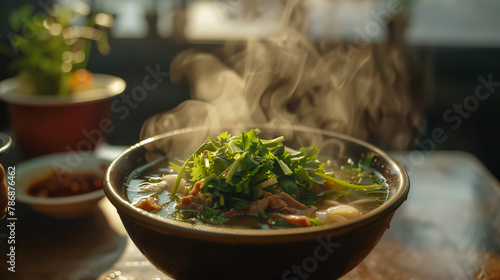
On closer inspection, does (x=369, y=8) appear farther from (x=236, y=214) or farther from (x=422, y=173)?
(x=236, y=214)

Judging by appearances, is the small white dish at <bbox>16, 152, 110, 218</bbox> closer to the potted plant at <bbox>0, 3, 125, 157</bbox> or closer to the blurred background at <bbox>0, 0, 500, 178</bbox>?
the potted plant at <bbox>0, 3, 125, 157</bbox>

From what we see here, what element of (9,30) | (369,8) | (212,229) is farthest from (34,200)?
(369,8)

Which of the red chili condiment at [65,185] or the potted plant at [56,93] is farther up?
the potted plant at [56,93]

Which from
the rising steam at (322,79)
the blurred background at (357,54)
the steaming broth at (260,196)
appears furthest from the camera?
the blurred background at (357,54)

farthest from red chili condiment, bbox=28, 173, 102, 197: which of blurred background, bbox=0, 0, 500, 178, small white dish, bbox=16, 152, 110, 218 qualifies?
blurred background, bbox=0, 0, 500, 178

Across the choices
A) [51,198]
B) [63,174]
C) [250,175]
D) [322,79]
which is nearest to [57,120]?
[63,174]

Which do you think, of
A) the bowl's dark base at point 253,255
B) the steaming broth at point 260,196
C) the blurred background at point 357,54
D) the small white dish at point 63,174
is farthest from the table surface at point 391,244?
the blurred background at point 357,54

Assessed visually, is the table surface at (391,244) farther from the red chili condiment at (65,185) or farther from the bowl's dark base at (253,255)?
the bowl's dark base at (253,255)
